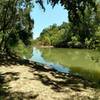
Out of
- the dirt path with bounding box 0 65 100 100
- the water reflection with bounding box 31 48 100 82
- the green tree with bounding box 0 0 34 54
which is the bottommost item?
the water reflection with bounding box 31 48 100 82

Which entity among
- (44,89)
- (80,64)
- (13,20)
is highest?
(13,20)

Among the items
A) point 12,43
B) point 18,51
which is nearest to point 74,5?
point 12,43

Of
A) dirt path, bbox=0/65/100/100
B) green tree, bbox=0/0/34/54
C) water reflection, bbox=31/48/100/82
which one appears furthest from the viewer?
green tree, bbox=0/0/34/54

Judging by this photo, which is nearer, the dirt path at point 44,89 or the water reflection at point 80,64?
the dirt path at point 44,89

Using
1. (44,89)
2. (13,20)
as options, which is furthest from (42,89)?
(13,20)

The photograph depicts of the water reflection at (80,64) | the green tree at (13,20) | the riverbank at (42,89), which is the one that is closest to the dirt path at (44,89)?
the riverbank at (42,89)

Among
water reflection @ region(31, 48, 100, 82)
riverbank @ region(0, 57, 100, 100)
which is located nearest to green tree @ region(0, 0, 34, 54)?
water reflection @ region(31, 48, 100, 82)

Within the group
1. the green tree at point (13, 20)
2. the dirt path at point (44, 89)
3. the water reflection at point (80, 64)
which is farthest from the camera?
the green tree at point (13, 20)

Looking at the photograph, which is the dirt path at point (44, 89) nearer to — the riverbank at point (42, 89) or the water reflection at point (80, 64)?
the riverbank at point (42, 89)

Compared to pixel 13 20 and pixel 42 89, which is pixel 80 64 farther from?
pixel 42 89

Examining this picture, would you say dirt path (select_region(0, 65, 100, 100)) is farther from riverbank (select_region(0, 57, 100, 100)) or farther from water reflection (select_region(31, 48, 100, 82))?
water reflection (select_region(31, 48, 100, 82))

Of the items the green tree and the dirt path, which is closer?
the dirt path

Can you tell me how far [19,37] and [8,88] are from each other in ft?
A: 106

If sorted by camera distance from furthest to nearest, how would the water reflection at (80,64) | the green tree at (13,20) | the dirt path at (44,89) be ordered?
the green tree at (13,20), the water reflection at (80,64), the dirt path at (44,89)
